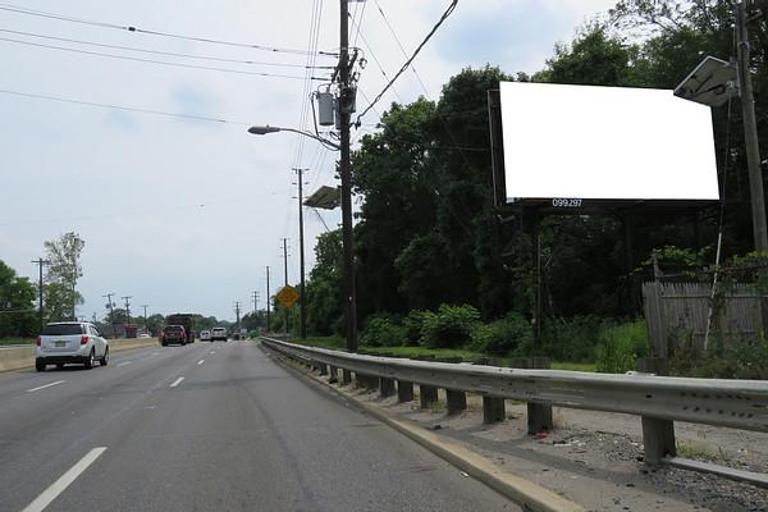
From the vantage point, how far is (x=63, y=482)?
740 cm

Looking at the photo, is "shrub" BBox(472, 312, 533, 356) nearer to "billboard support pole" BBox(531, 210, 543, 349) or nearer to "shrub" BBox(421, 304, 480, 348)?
"billboard support pole" BBox(531, 210, 543, 349)

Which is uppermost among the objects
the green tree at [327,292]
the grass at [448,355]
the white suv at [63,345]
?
the green tree at [327,292]

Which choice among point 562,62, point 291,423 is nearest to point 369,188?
point 562,62

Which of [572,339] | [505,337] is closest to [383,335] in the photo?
[505,337]

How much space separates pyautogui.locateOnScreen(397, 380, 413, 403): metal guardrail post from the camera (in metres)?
12.9

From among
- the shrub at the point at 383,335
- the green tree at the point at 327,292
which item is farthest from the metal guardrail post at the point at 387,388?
the green tree at the point at 327,292

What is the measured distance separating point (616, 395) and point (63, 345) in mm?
23531

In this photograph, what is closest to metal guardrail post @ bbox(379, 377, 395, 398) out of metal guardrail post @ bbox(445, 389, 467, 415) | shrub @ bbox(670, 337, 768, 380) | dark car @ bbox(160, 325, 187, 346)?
metal guardrail post @ bbox(445, 389, 467, 415)

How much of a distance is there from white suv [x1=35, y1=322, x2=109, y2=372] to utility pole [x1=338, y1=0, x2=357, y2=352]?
10458 mm

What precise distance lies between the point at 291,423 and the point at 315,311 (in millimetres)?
64636

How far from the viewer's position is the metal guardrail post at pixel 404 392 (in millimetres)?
12945

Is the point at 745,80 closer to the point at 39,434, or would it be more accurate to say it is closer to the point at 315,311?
the point at 39,434

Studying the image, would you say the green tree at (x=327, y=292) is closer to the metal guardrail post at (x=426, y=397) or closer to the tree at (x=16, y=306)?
the metal guardrail post at (x=426, y=397)

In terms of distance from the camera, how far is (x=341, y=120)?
22203mm
